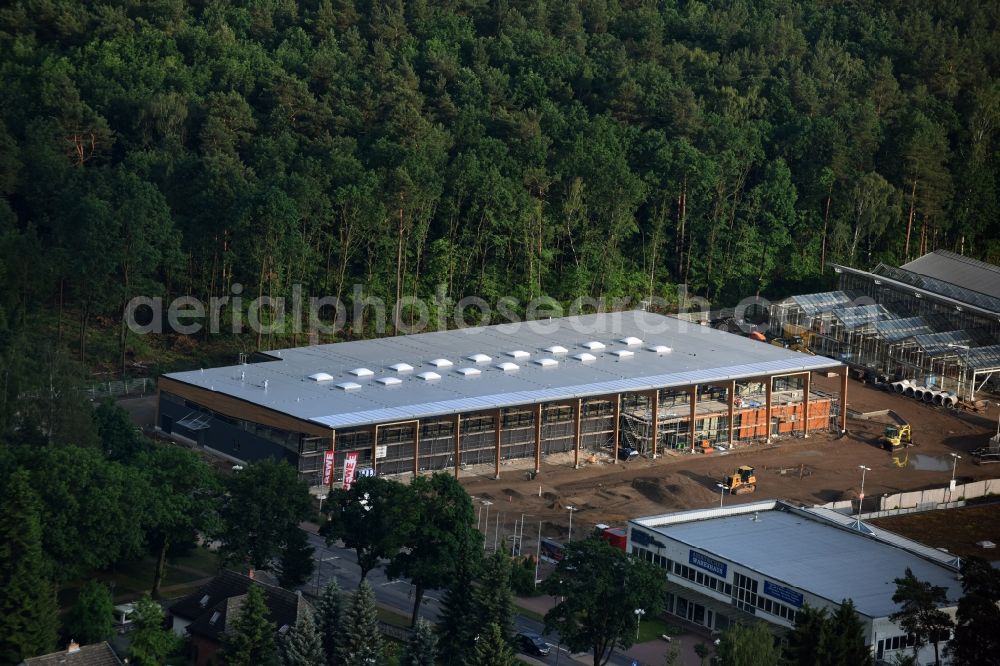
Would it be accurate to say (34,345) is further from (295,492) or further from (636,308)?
(636,308)

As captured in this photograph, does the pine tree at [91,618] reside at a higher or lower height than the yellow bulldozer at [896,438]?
higher

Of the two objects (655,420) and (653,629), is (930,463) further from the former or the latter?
(653,629)

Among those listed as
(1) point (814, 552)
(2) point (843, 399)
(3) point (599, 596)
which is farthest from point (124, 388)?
(1) point (814, 552)

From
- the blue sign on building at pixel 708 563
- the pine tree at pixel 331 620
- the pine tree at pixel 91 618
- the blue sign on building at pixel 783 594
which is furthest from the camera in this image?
the blue sign on building at pixel 708 563

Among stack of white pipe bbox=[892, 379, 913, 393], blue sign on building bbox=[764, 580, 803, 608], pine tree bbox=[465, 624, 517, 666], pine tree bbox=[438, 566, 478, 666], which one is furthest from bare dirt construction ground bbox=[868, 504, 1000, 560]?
pine tree bbox=[465, 624, 517, 666]

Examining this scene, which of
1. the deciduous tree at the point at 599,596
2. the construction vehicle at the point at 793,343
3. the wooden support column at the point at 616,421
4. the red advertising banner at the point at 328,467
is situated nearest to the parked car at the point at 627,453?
the wooden support column at the point at 616,421

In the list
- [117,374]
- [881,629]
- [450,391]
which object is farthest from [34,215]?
[881,629]

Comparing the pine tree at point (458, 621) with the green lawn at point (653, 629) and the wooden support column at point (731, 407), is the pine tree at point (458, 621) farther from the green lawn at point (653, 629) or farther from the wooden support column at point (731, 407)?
the wooden support column at point (731, 407)
